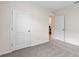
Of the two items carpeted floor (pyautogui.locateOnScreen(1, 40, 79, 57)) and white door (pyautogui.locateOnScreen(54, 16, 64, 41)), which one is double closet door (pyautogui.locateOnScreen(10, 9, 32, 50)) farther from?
white door (pyautogui.locateOnScreen(54, 16, 64, 41))

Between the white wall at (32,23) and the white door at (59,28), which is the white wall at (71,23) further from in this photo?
the white wall at (32,23)

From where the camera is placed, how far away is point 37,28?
4.35 m

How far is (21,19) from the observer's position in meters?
3.75

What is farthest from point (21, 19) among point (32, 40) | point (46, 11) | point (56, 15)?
point (56, 15)

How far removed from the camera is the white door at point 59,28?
5414mm

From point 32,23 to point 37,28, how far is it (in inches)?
15.0

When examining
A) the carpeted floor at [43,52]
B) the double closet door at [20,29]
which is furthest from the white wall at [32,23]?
the carpeted floor at [43,52]

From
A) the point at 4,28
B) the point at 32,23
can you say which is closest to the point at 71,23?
the point at 32,23

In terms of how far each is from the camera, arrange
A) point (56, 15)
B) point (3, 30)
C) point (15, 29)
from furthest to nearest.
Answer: point (56, 15) < point (15, 29) < point (3, 30)

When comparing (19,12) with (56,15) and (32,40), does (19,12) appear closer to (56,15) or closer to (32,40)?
(32,40)

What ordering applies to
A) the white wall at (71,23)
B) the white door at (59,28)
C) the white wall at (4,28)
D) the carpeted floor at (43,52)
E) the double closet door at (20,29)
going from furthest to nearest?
the white door at (59,28)
the white wall at (71,23)
the double closet door at (20,29)
the carpeted floor at (43,52)
the white wall at (4,28)

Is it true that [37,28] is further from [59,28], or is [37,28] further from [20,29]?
[59,28]

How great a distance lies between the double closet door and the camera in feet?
11.7

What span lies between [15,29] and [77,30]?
302 centimetres
